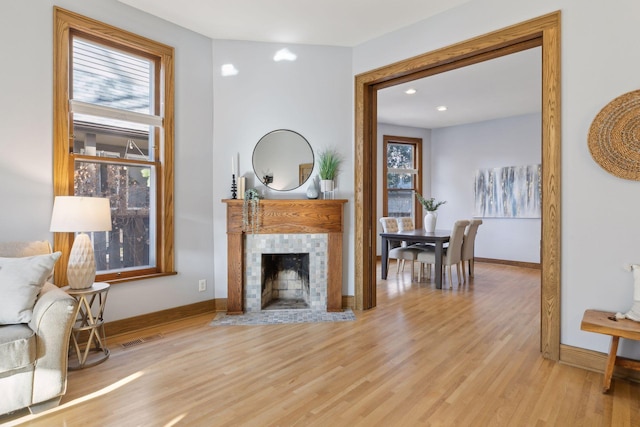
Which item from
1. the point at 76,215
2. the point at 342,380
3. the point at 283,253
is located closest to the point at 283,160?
the point at 283,253

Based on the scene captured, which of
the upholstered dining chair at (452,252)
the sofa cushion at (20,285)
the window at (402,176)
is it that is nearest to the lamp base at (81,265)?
the sofa cushion at (20,285)

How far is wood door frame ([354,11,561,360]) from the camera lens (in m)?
2.60

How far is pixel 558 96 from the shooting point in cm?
258

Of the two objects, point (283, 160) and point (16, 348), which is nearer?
point (16, 348)

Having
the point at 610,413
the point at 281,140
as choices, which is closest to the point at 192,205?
the point at 281,140

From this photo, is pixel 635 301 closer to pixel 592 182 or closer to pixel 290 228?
pixel 592 182

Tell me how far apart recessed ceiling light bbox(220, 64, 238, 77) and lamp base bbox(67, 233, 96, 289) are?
2203 mm

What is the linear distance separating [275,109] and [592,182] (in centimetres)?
293

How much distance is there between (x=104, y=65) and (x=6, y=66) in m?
0.75

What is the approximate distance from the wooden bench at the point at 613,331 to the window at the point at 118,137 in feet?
11.2

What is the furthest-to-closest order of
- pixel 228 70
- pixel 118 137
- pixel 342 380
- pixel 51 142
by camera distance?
pixel 228 70
pixel 118 137
pixel 51 142
pixel 342 380

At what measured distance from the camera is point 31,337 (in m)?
1.90

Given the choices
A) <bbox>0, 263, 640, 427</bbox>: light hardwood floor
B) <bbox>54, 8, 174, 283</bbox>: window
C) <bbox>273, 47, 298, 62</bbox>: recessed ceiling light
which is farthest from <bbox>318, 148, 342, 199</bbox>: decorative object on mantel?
<bbox>54, 8, 174, 283</bbox>: window

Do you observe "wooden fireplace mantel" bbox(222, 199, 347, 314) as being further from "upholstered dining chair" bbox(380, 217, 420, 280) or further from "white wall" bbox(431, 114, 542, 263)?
"white wall" bbox(431, 114, 542, 263)
